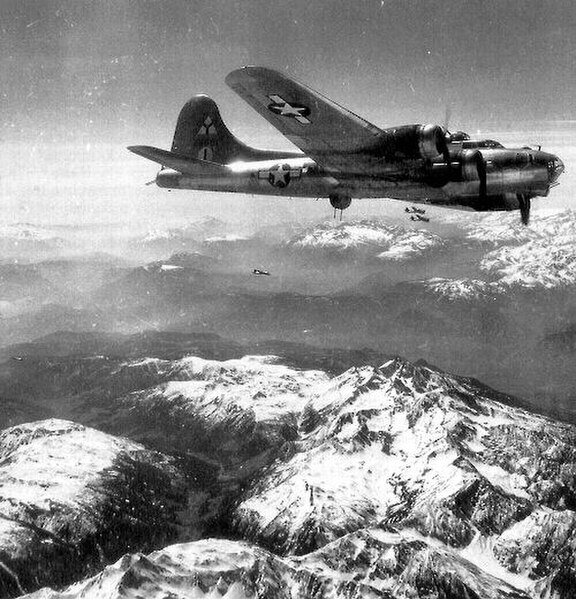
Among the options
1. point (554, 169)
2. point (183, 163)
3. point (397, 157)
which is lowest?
point (554, 169)

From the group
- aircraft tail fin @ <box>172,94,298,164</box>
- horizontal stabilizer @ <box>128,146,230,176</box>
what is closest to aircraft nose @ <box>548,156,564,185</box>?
horizontal stabilizer @ <box>128,146,230,176</box>

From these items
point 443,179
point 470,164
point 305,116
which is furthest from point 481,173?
point 305,116

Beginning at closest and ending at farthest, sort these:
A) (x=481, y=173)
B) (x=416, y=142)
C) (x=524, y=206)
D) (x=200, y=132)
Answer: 1. (x=416, y=142)
2. (x=481, y=173)
3. (x=524, y=206)
4. (x=200, y=132)

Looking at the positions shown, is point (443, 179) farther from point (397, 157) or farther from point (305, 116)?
point (305, 116)

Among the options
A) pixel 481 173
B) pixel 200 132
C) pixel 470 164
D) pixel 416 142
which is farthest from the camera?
pixel 200 132

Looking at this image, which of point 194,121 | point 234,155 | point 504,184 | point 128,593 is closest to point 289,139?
point 504,184

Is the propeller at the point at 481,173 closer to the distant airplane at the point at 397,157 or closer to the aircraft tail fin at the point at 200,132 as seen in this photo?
the distant airplane at the point at 397,157

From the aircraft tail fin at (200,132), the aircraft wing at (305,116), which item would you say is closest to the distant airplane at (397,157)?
the aircraft wing at (305,116)

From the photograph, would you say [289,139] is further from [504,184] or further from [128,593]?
[128,593]

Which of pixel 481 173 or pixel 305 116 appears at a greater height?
pixel 305 116
